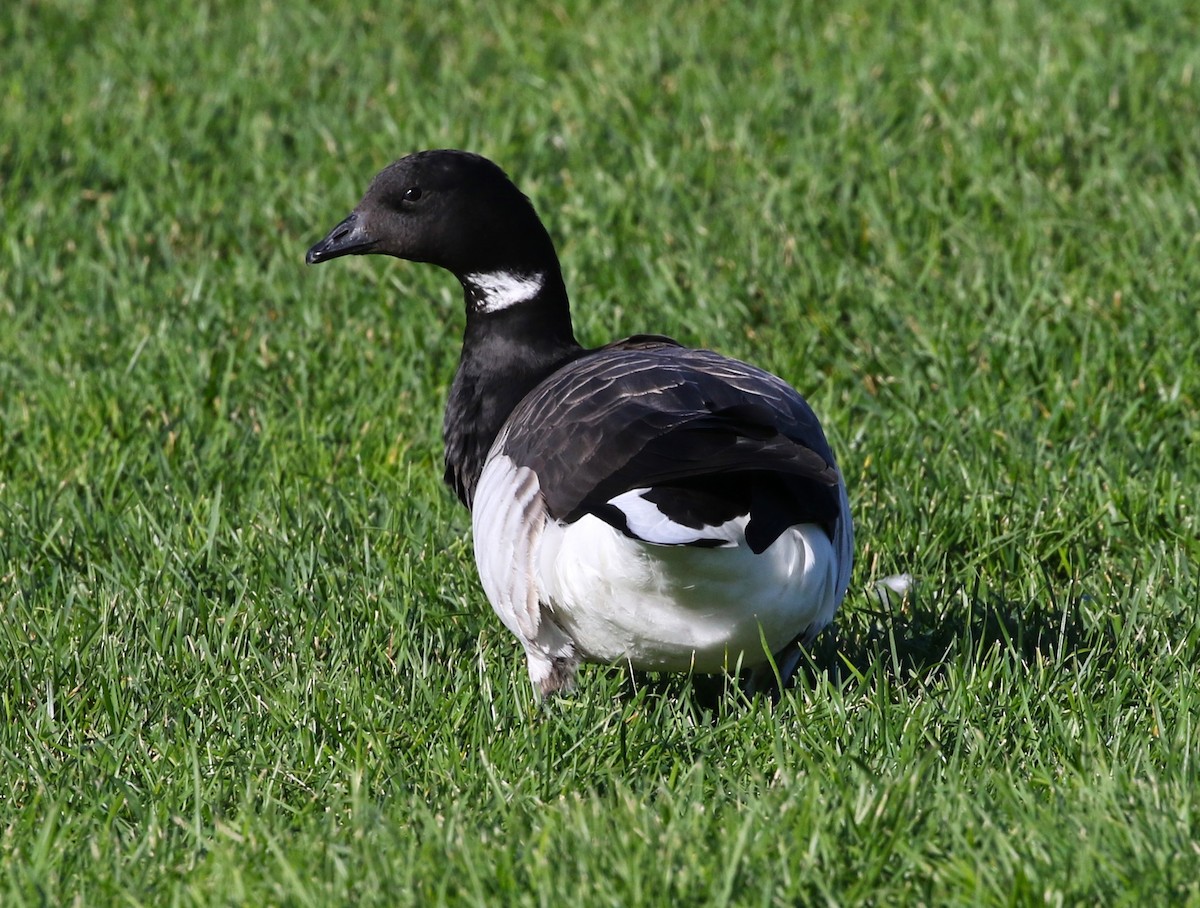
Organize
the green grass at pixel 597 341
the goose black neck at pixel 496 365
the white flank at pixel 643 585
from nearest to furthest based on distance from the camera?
1. the green grass at pixel 597 341
2. the white flank at pixel 643 585
3. the goose black neck at pixel 496 365

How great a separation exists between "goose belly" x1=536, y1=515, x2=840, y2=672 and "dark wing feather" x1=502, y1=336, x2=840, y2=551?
0.08m

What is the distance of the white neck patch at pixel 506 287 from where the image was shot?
456 centimetres

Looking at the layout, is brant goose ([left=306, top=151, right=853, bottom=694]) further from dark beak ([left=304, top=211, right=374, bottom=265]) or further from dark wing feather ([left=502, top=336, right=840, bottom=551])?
dark beak ([left=304, top=211, right=374, bottom=265])

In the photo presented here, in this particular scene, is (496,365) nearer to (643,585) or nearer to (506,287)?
(506,287)

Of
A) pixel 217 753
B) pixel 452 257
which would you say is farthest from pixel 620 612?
pixel 452 257

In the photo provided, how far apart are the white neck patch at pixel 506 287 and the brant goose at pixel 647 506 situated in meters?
0.18

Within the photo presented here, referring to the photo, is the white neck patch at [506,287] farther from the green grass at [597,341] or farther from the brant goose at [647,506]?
the green grass at [597,341]

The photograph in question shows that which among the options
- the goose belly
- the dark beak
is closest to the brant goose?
the goose belly

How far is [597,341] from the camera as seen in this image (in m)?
6.00

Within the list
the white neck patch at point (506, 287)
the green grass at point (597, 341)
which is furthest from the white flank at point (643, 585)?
the white neck patch at point (506, 287)

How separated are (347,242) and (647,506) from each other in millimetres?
1718

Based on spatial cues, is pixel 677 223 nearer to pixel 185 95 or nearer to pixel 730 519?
pixel 185 95

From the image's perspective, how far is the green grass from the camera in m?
3.06

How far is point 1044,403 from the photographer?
556cm
